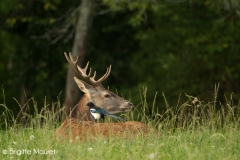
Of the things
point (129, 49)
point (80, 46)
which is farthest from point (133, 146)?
point (129, 49)

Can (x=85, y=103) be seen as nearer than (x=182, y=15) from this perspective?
Yes

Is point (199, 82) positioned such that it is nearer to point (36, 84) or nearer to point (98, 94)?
point (36, 84)

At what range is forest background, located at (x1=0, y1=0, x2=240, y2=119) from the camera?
21.4m

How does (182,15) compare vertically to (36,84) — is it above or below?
above

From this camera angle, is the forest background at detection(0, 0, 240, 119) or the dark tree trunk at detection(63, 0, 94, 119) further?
the forest background at detection(0, 0, 240, 119)

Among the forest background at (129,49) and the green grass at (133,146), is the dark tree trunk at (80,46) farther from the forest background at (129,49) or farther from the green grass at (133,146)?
the green grass at (133,146)

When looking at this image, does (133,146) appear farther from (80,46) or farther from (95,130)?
(80,46)

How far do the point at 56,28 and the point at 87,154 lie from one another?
15387mm

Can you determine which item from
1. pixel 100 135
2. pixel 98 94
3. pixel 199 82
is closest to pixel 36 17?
pixel 199 82

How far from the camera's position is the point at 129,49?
24.1 metres

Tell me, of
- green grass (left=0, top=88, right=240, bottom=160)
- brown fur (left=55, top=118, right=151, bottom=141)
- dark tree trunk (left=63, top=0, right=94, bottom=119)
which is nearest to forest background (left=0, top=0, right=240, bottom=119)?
dark tree trunk (left=63, top=0, right=94, bottom=119)

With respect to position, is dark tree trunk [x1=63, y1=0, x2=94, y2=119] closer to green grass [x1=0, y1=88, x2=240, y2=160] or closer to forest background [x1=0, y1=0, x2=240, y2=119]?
forest background [x1=0, y1=0, x2=240, y2=119]

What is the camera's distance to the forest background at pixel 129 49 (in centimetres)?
2136

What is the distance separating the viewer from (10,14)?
73.6 feet
